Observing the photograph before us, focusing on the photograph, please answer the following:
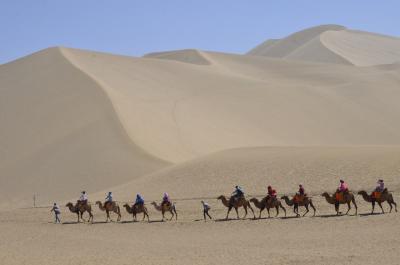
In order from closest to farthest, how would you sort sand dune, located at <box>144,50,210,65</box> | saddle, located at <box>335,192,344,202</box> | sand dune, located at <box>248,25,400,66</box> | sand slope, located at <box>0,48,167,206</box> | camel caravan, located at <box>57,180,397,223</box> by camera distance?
camel caravan, located at <box>57,180,397,223</box> < saddle, located at <box>335,192,344,202</box> < sand slope, located at <box>0,48,167,206</box> < sand dune, located at <box>144,50,210,65</box> < sand dune, located at <box>248,25,400,66</box>

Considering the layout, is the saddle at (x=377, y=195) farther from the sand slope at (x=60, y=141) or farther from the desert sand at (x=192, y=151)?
the sand slope at (x=60, y=141)

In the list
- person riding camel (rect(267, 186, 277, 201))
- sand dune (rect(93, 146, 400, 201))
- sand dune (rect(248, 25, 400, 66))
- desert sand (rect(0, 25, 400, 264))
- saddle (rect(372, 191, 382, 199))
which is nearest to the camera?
desert sand (rect(0, 25, 400, 264))

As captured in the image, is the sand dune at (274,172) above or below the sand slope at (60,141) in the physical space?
below

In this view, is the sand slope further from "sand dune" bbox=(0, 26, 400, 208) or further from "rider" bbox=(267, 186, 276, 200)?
"rider" bbox=(267, 186, 276, 200)

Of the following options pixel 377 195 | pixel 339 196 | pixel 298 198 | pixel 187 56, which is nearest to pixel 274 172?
pixel 298 198

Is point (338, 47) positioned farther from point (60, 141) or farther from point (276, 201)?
point (276, 201)

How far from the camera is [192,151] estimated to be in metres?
50.5

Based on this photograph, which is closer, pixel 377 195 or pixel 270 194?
pixel 377 195

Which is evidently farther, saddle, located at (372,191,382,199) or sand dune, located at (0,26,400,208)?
sand dune, located at (0,26,400,208)

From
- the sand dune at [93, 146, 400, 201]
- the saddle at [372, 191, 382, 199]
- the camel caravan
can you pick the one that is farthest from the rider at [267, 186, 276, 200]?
the sand dune at [93, 146, 400, 201]

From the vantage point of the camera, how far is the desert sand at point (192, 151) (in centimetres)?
1970

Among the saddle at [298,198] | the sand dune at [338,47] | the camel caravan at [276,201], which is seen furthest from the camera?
the sand dune at [338,47]

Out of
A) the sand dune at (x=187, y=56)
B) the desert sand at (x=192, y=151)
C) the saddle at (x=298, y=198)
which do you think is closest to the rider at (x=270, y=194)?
the saddle at (x=298, y=198)

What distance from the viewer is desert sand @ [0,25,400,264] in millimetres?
19703
